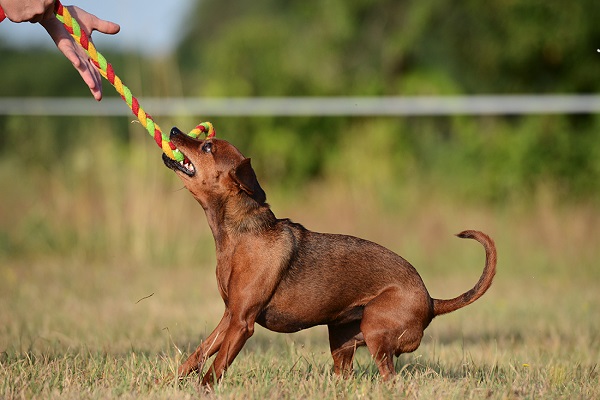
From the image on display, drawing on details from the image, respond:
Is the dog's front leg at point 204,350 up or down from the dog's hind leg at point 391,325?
down

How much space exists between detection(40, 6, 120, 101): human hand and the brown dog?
609 millimetres

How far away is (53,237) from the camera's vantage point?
1229 cm

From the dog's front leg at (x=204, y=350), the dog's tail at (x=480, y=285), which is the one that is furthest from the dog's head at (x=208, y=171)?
the dog's tail at (x=480, y=285)

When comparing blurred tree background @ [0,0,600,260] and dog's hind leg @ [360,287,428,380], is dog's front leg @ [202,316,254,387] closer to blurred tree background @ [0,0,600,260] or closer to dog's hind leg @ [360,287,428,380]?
dog's hind leg @ [360,287,428,380]

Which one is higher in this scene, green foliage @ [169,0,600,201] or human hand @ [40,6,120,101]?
green foliage @ [169,0,600,201]

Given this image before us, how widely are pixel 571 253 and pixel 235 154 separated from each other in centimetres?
736

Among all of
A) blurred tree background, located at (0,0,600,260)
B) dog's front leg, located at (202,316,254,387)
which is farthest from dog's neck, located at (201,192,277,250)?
blurred tree background, located at (0,0,600,260)

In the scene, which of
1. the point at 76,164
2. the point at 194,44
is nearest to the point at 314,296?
the point at 76,164

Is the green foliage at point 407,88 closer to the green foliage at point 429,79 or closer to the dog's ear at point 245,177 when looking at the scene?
the green foliage at point 429,79

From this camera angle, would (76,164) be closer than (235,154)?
No

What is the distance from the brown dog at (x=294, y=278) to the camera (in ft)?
17.9

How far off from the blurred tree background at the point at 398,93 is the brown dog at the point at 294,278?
6.75m

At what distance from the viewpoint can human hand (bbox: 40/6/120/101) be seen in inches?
230

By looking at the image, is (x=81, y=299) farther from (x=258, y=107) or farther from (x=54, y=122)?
(x=54, y=122)
